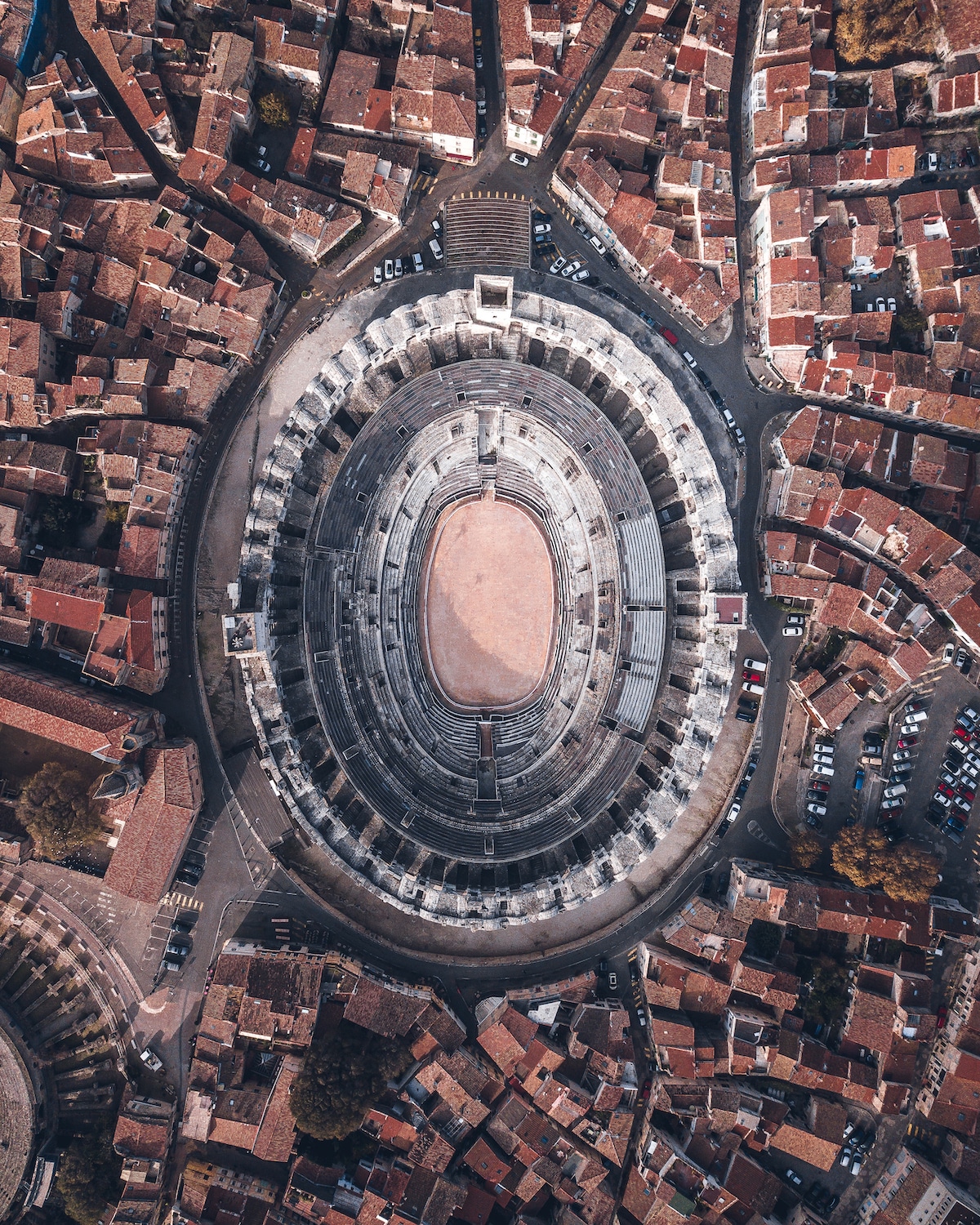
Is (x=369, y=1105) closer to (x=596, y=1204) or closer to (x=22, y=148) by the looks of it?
(x=596, y=1204)

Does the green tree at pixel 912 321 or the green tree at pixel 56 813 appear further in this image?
the green tree at pixel 912 321

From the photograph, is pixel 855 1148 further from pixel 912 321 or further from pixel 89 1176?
pixel 912 321

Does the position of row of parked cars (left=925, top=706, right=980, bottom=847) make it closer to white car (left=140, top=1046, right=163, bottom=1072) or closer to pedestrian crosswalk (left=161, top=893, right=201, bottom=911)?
pedestrian crosswalk (left=161, top=893, right=201, bottom=911)

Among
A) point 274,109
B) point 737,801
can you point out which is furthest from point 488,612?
point 274,109

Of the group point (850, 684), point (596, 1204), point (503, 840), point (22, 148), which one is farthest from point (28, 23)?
point (596, 1204)

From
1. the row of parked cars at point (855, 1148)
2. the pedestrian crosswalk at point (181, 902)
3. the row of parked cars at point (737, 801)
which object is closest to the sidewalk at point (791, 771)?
the row of parked cars at point (737, 801)

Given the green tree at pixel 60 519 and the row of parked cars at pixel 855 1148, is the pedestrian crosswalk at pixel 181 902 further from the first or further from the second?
→ the row of parked cars at pixel 855 1148
